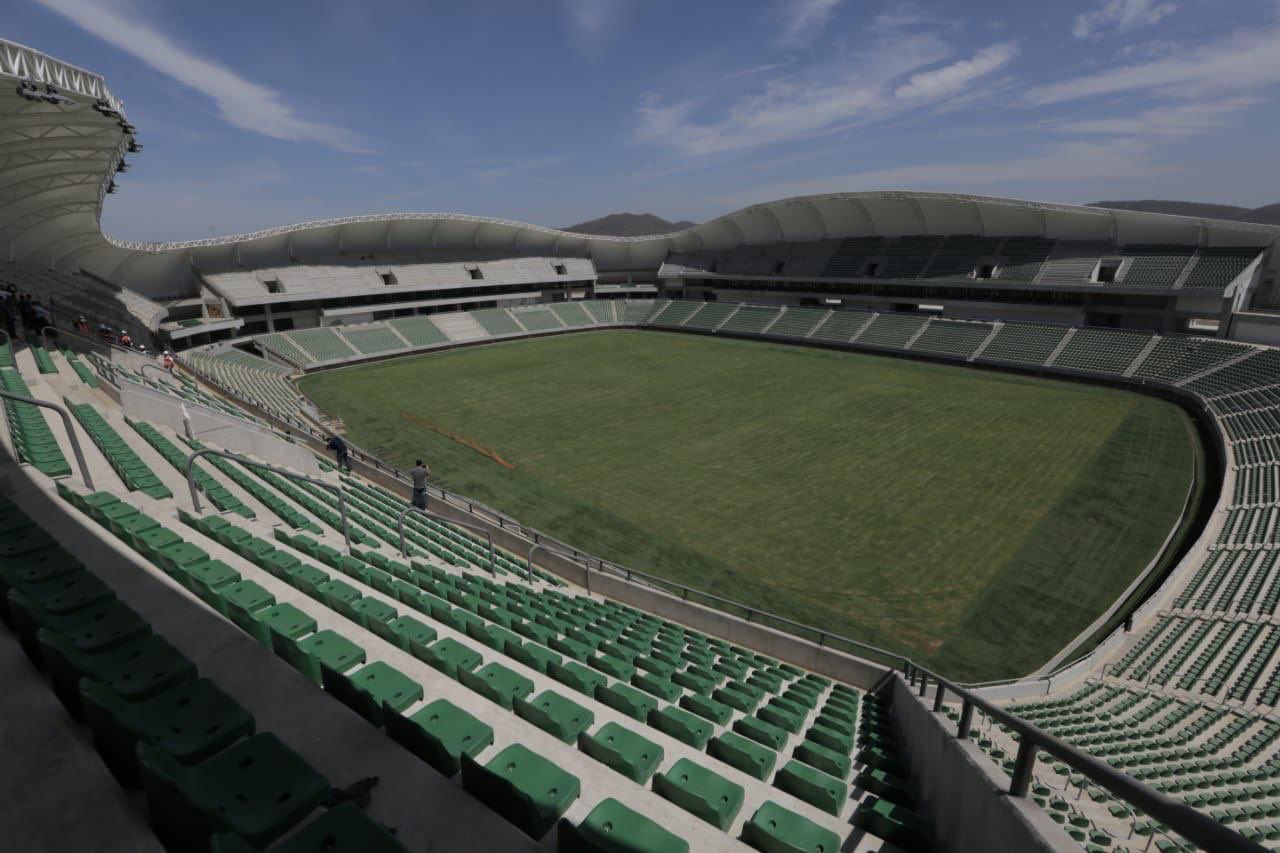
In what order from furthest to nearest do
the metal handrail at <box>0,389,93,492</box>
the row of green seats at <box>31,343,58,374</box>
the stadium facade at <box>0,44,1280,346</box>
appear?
the stadium facade at <box>0,44,1280,346</box> → the row of green seats at <box>31,343,58,374</box> → the metal handrail at <box>0,389,93,492</box>

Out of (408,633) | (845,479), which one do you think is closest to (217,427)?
(408,633)

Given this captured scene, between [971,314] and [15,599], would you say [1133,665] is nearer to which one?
[15,599]

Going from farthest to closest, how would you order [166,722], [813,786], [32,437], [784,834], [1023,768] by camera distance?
[32,437]
[813,786]
[784,834]
[166,722]
[1023,768]

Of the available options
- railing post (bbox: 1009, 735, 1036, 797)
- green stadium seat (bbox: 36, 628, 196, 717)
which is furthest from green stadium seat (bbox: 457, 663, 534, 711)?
railing post (bbox: 1009, 735, 1036, 797)

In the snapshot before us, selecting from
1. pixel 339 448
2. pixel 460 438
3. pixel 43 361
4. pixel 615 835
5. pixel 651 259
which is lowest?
pixel 460 438

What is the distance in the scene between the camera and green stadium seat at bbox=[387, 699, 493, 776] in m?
3.64

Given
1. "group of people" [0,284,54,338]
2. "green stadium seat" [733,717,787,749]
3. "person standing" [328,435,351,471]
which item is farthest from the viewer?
"group of people" [0,284,54,338]

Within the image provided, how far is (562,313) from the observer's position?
5769 centimetres

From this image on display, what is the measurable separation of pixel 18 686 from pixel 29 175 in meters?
27.9

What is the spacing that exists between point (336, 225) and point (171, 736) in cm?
5181

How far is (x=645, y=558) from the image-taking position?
16078 millimetres

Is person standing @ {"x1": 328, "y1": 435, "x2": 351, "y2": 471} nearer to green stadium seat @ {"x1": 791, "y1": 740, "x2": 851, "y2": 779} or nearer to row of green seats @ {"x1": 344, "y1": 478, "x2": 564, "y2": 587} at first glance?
row of green seats @ {"x1": 344, "y1": 478, "x2": 564, "y2": 587}

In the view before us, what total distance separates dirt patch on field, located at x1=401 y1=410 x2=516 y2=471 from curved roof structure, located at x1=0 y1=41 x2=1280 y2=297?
1381cm

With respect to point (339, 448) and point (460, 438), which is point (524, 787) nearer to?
point (339, 448)
